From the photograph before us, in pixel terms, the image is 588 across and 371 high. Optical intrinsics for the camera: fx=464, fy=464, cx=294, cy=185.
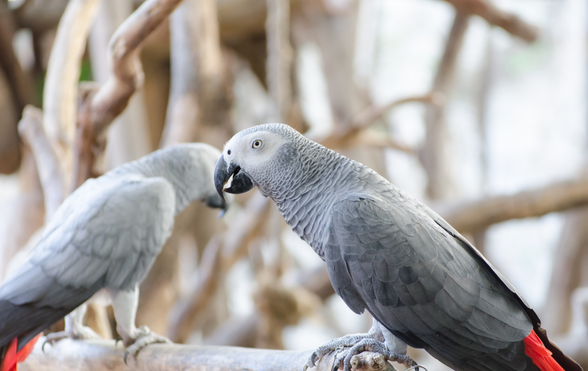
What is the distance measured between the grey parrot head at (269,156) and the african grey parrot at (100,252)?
28 centimetres

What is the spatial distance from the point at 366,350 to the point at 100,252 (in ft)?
1.96

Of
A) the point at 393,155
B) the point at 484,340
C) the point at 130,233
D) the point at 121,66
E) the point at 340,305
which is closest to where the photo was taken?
the point at 484,340

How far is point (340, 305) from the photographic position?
5148 millimetres

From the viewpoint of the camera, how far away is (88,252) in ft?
3.26

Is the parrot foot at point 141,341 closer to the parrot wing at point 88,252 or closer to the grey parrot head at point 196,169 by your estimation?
the parrot wing at point 88,252

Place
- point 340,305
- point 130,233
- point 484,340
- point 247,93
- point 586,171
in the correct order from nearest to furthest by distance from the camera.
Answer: point 484,340, point 130,233, point 586,171, point 247,93, point 340,305

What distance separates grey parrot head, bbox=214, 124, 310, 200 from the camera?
2.88 feet

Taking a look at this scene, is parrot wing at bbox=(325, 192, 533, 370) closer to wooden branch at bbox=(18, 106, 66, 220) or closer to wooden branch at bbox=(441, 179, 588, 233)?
wooden branch at bbox=(18, 106, 66, 220)

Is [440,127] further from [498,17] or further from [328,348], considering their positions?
[328,348]

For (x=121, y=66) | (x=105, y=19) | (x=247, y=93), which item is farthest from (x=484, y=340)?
(x=247, y=93)

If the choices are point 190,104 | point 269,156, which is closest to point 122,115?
point 190,104

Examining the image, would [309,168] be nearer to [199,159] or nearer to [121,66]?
[199,159]

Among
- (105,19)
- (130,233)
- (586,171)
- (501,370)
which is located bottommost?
(586,171)

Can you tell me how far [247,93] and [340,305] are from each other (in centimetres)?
254
